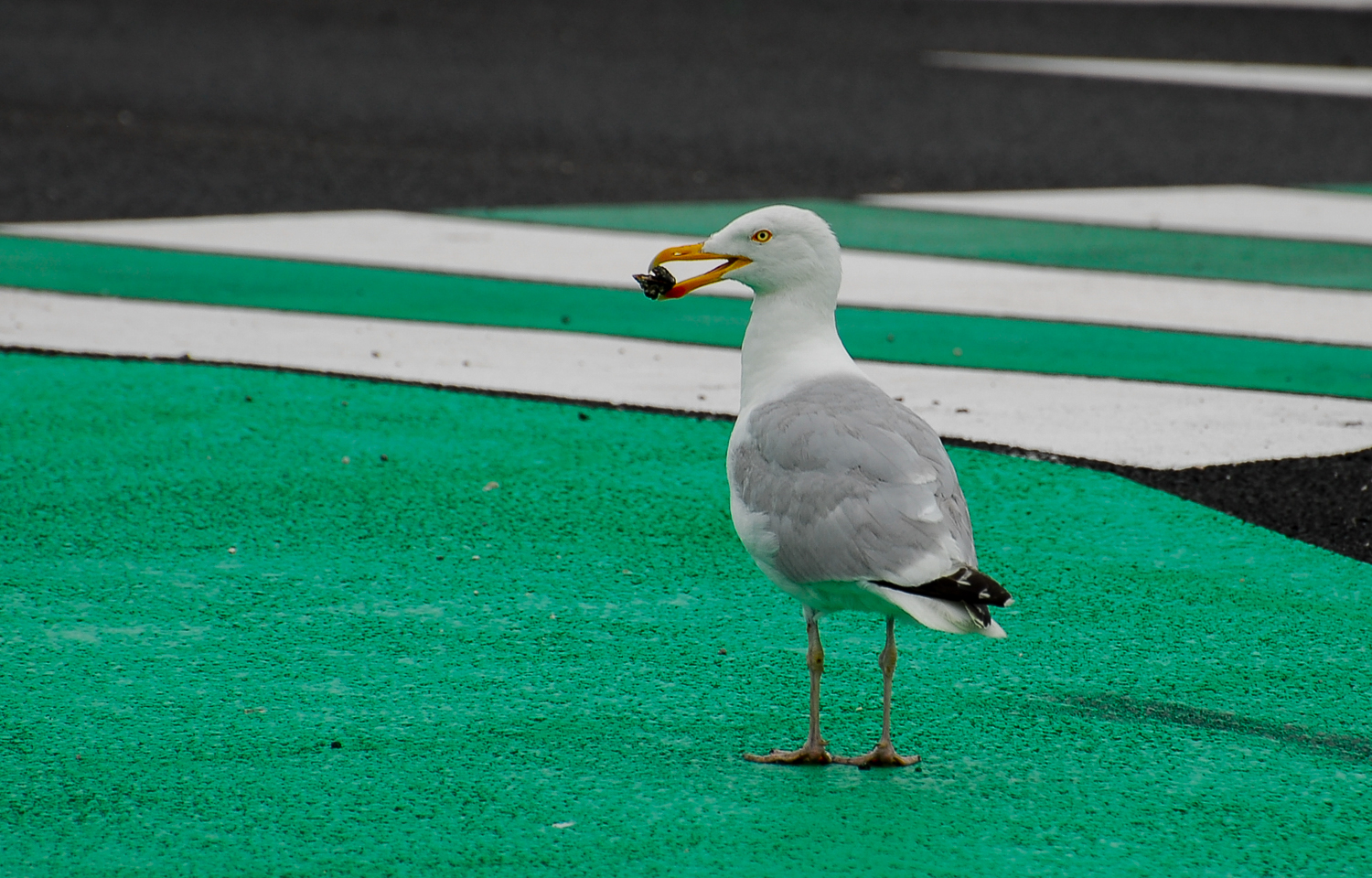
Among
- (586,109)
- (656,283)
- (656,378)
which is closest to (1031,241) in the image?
(656,378)

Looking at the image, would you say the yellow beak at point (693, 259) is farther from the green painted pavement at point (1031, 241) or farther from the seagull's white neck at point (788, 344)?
the green painted pavement at point (1031, 241)

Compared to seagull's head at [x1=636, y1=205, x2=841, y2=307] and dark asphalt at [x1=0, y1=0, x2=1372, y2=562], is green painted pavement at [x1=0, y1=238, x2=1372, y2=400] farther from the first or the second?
seagull's head at [x1=636, y1=205, x2=841, y2=307]

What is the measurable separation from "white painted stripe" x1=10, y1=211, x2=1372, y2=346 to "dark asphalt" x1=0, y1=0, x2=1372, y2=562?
1.49ft

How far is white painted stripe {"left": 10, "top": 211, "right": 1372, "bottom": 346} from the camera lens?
7.43 metres

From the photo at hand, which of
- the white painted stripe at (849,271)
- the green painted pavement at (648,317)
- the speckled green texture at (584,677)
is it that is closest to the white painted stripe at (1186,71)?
the white painted stripe at (849,271)

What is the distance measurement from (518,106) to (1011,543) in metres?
7.39

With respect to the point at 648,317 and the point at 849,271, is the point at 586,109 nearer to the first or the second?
the point at 849,271

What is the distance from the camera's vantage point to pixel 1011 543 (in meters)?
4.92

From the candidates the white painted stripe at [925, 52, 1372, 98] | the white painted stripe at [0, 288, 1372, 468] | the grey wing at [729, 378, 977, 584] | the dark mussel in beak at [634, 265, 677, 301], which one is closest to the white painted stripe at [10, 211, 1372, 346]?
the white painted stripe at [0, 288, 1372, 468]

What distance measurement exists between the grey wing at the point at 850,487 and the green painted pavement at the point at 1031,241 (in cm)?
476

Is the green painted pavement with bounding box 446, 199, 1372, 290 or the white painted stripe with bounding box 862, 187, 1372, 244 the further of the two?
the white painted stripe with bounding box 862, 187, 1372, 244

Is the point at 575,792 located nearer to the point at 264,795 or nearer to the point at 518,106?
the point at 264,795

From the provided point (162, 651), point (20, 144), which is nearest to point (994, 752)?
point (162, 651)

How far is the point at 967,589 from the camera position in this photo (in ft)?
10.6
